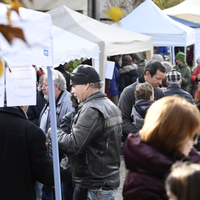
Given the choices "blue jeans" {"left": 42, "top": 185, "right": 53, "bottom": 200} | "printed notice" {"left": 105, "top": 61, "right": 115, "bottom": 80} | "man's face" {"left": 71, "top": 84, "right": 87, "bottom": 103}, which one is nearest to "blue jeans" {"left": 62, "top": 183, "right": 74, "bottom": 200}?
"blue jeans" {"left": 42, "top": 185, "right": 53, "bottom": 200}

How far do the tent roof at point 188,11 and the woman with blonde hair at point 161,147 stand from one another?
43.2 feet

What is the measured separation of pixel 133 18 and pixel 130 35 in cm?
261

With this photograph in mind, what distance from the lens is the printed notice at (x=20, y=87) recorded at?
228cm

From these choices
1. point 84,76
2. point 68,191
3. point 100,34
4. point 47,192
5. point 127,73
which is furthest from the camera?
point 127,73

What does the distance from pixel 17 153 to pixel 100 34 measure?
4.80 m

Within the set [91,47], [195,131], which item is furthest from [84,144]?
[91,47]

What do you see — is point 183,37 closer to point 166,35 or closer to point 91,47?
point 166,35

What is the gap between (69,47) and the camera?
5.48 m

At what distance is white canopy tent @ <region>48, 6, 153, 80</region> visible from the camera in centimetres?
650

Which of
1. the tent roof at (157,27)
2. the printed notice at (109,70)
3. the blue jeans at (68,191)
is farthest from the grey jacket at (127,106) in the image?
the tent roof at (157,27)

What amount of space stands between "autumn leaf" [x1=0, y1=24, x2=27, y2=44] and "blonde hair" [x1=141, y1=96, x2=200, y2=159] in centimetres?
75

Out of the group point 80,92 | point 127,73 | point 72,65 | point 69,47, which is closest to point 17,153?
point 80,92

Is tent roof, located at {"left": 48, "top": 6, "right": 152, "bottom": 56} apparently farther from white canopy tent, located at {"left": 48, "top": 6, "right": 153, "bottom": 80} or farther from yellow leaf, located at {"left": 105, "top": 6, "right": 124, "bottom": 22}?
yellow leaf, located at {"left": 105, "top": 6, "right": 124, "bottom": 22}

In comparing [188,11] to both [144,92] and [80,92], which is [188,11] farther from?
[80,92]
